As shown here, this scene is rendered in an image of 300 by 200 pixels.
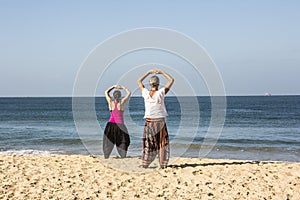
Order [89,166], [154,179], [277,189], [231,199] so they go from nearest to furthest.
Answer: [231,199] < [277,189] < [154,179] < [89,166]

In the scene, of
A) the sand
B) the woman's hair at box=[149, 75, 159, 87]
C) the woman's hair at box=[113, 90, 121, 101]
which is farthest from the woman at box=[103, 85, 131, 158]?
the woman's hair at box=[149, 75, 159, 87]

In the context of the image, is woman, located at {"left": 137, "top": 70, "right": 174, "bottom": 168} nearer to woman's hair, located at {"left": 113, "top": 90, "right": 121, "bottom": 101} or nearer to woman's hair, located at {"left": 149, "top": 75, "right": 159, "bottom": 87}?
woman's hair, located at {"left": 149, "top": 75, "right": 159, "bottom": 87}

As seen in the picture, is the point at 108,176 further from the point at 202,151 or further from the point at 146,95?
the point at 202,151

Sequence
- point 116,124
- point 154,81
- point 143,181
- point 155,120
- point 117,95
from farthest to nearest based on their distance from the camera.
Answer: point 116,124 → point 117,95 → point 155,120 → point 154,81 → point 143,181

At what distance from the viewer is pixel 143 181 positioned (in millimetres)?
6543

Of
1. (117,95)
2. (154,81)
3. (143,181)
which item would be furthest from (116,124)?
(143,181)

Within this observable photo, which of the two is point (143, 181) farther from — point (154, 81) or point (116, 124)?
point (116, 124)

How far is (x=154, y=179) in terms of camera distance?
6668mm

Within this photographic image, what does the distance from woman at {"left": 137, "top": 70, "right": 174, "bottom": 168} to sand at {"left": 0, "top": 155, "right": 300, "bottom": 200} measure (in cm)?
33

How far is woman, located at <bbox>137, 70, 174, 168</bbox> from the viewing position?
6863mm

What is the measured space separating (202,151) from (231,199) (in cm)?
919

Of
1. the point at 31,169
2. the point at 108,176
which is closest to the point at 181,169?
the point at 108,176

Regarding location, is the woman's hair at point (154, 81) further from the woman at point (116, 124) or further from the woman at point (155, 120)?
the woman at point (116, 124)

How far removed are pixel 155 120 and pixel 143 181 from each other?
116 cm
